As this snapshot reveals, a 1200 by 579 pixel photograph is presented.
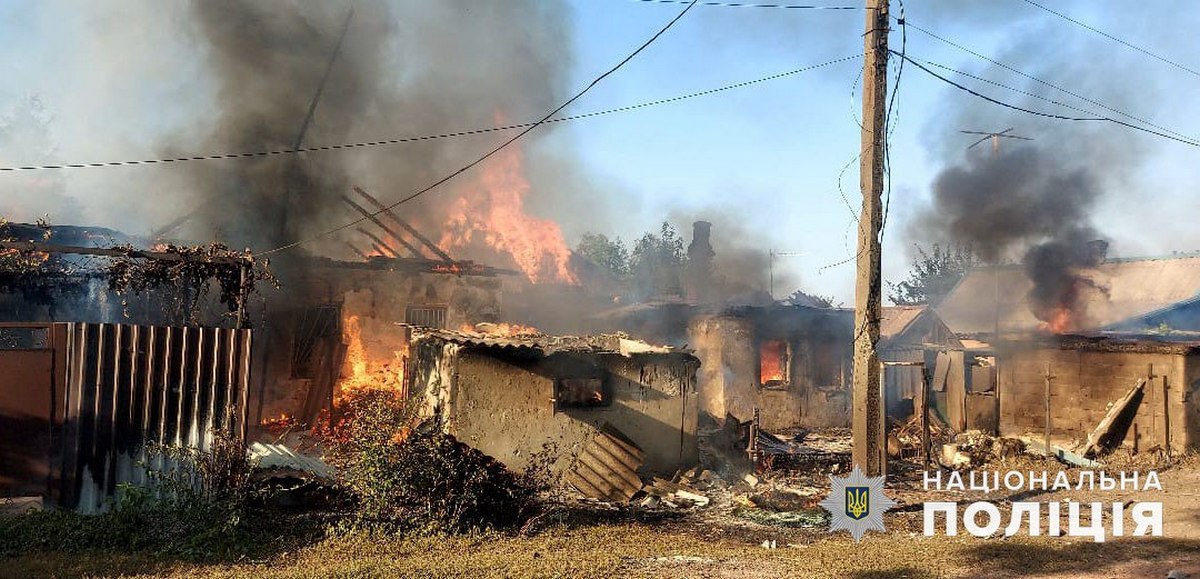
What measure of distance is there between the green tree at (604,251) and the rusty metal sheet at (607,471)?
56.6 meters

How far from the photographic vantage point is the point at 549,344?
1438 cm

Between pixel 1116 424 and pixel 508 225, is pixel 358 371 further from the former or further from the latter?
pixel 1116 424

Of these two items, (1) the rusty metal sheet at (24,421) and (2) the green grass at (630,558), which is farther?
(1) the rusty metal sheet at (24,421)

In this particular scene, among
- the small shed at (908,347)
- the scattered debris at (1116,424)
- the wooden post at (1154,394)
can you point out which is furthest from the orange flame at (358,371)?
Answer: the wooden post at (1154,394)

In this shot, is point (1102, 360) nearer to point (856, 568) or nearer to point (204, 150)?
point (856, 568)

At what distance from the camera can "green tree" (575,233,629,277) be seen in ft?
237

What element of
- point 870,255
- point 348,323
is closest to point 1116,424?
point 870,255

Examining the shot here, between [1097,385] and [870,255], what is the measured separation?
10923 millimetres

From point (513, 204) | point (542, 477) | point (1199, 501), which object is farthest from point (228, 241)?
point (1199, 501)

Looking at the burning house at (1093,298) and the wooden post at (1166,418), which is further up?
the burning house at (1093,298)

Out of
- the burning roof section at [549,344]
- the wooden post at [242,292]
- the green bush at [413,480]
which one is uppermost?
the wooden post at [242,292]

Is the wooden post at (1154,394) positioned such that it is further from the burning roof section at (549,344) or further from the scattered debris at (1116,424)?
the burning roof section at (549,344)

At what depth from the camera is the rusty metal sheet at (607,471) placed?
1343 cm

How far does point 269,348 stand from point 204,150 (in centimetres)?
770
